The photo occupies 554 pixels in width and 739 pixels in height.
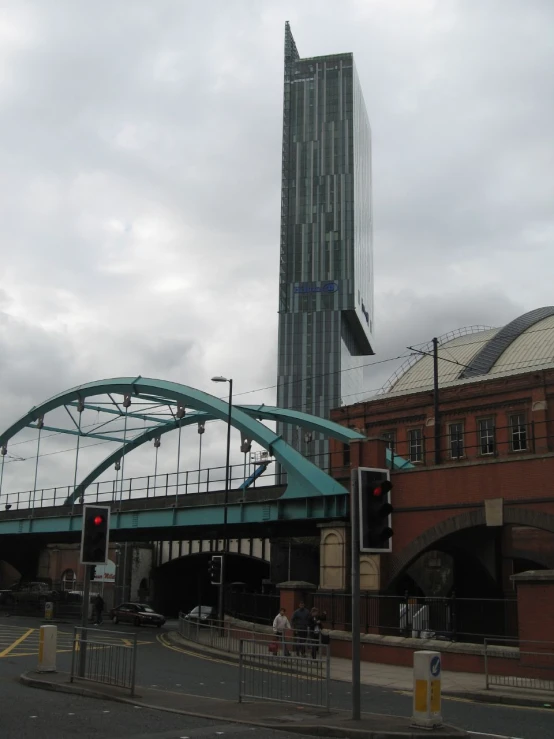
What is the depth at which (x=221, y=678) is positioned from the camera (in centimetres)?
2044

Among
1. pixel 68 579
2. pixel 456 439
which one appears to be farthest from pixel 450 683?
pixel 68 579

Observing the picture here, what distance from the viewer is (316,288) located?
460 ft

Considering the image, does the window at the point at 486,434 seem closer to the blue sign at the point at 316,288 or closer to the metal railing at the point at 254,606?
the metal railing at the point at 254,606

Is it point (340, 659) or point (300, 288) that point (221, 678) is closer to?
point (340, 659)

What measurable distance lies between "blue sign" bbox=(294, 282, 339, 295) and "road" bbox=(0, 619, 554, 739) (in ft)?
387

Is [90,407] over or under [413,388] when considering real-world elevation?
under

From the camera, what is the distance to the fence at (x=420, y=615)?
24938 mm

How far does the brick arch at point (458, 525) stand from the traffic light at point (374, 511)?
14.7 m

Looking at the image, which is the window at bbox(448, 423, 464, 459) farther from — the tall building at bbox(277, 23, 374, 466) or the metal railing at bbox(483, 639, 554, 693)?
the tall building at bbox(277, 23, 374, 466)

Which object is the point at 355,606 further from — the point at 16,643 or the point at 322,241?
the point at 322,241

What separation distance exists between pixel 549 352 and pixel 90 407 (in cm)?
3033

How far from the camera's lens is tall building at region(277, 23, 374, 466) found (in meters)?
136

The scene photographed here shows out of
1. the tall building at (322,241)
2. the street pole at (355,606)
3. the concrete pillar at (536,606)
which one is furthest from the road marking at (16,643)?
the tall building at (322,241)

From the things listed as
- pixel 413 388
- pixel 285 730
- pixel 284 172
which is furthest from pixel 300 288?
pixel 285 730
